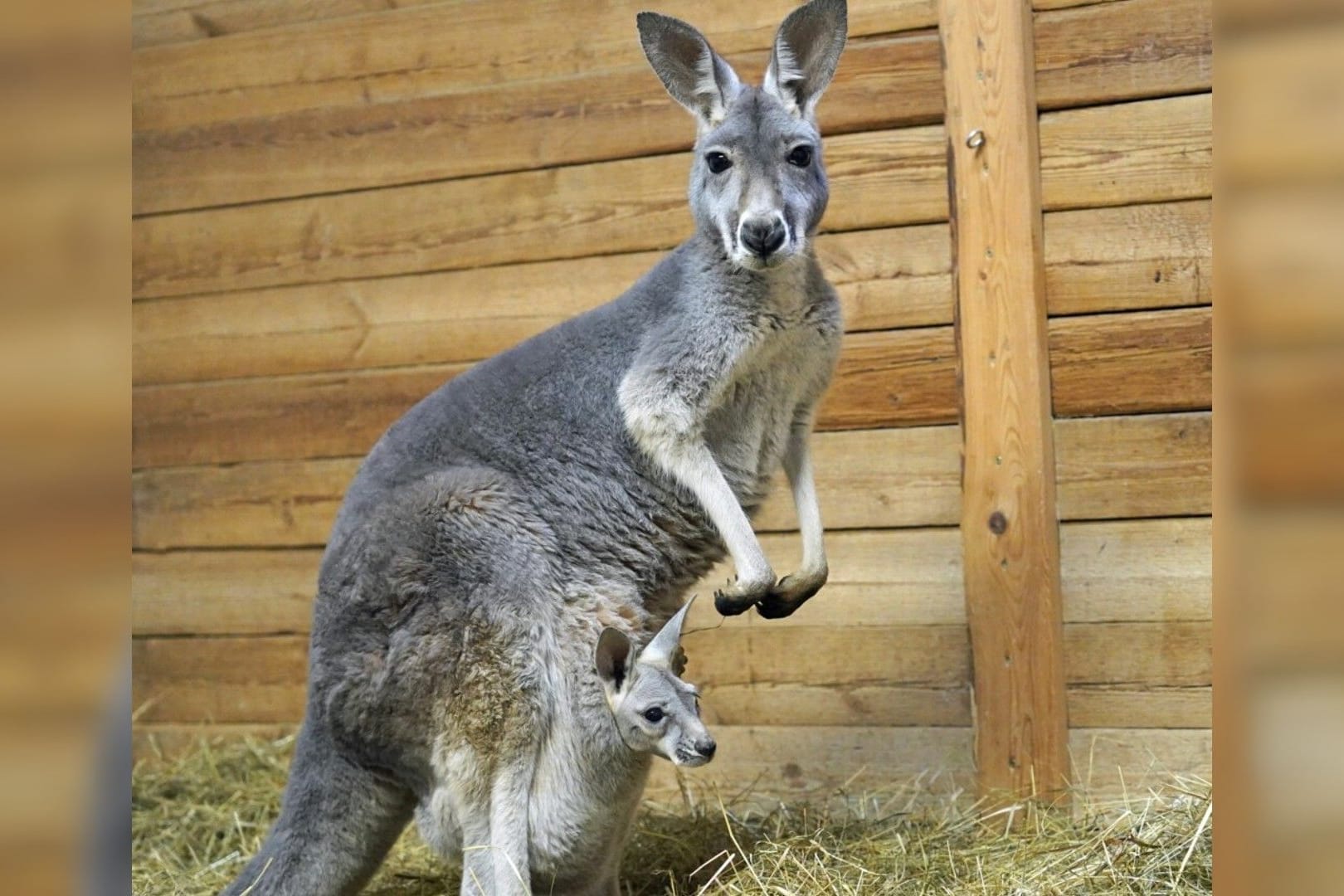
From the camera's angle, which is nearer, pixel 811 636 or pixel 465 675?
pixel 465 675

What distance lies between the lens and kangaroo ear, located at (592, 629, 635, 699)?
307cm

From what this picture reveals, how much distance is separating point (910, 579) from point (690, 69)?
1802mm

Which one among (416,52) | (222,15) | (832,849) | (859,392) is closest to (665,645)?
(832,849)

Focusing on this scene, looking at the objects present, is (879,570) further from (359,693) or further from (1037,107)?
(359,693)

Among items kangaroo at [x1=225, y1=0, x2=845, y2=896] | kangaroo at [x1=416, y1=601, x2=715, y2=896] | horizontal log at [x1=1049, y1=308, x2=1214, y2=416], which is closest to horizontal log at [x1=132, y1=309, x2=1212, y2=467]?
horizontal log at [x1=1049, y1=308, x2=1214, y2=416]

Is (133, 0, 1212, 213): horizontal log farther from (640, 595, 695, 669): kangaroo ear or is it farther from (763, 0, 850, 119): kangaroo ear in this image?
(640, 595, 695, 669): kangaroo ear

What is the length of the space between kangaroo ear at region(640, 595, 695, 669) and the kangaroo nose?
0.85m

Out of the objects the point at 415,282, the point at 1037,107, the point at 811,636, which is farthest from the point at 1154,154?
the point at 415,282

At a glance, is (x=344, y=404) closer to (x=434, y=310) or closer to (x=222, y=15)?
(x=434, y=310)

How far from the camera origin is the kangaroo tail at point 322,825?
3107 millimetres

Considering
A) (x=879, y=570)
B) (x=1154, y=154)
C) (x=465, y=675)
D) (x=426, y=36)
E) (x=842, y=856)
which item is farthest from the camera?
(x=426, y=36)

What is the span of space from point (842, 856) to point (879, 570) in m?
1.07
